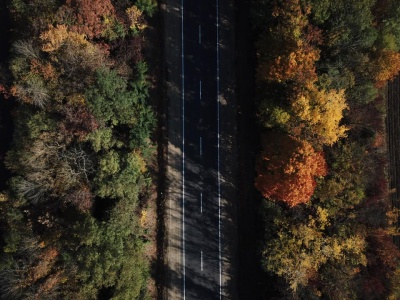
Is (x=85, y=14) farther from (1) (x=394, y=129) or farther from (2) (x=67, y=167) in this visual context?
(1) (x=394, y=129)

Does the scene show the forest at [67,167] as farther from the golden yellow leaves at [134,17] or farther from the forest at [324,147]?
the forest at [324,147]

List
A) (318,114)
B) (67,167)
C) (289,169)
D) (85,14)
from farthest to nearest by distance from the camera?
1. (85,14)
2. (67,167)
3. (318,114)
4. (289,169)

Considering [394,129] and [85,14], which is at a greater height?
[85,14]

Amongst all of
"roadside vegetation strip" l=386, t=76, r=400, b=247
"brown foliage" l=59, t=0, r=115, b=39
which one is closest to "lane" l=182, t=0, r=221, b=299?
"brown foliage" l=59, t=0, r=115, b=39

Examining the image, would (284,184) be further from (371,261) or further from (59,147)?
(59,147)

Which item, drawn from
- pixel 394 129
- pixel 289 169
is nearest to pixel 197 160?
pixel 289 169

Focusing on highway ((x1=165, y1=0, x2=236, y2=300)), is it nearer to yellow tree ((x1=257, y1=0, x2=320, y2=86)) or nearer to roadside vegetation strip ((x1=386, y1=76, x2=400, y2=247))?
yellow tree ((x1=257, y1=0, x2=320, y2=86))

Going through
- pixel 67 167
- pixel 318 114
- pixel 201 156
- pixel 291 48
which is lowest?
pixel 201 156
